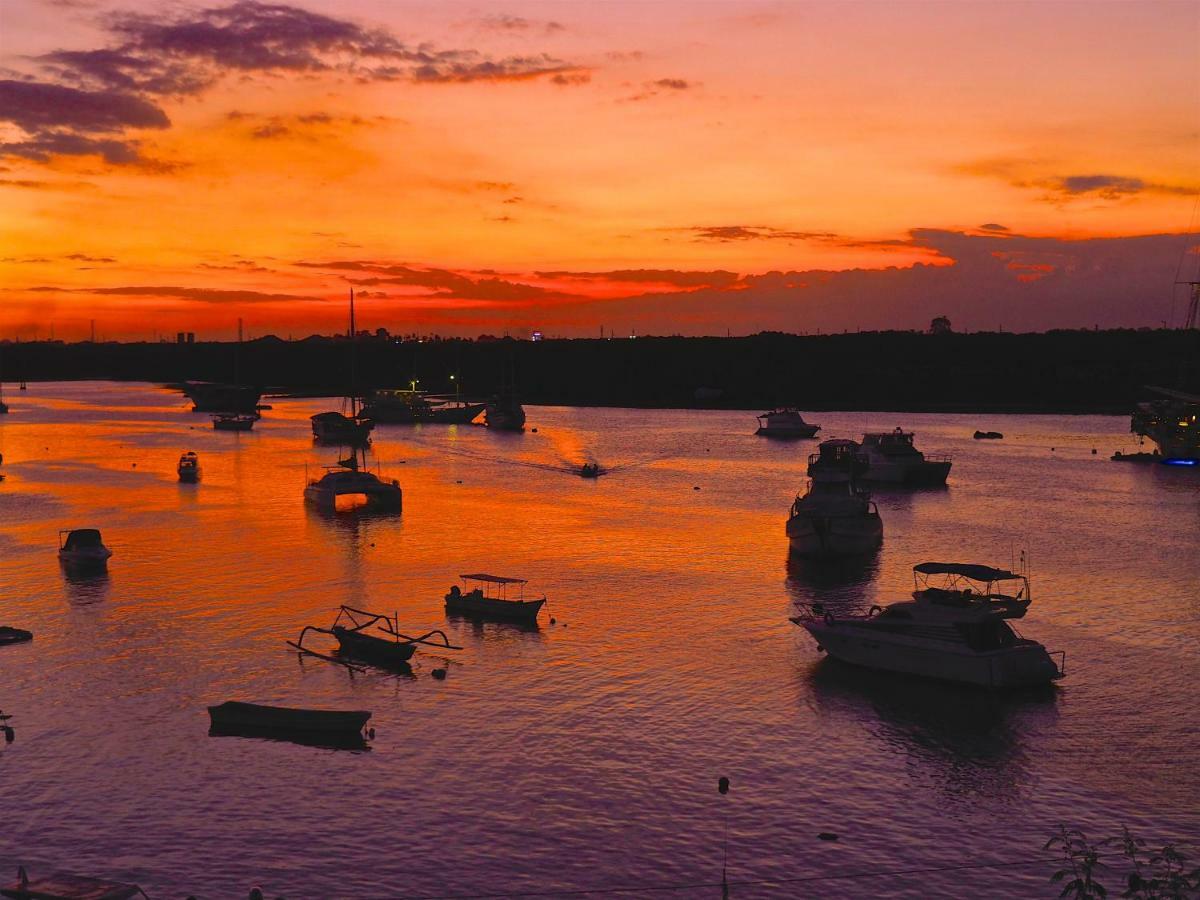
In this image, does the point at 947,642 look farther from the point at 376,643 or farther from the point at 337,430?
the point at 337,430

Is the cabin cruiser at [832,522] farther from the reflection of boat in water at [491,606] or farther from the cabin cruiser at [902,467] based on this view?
the cabin cruiser at [902,467]

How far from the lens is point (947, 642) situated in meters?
46.9

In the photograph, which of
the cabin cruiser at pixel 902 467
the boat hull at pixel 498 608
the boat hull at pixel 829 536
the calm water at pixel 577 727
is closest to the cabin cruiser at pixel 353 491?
the calm water at pixel 577 727

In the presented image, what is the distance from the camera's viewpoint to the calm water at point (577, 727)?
32625mm

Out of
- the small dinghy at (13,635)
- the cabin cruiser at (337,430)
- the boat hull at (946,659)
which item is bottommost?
the small dinghy at (13,635)

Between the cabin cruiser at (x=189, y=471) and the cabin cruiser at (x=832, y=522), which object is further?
the cabin cruiser at (x=189, y=471)

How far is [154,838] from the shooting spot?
33.3 m

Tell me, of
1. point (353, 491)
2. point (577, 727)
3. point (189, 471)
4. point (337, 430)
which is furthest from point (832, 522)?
point (337, 430)

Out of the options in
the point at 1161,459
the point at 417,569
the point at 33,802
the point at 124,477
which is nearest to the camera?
the point at 33,802

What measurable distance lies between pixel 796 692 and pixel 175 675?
90.3 feet

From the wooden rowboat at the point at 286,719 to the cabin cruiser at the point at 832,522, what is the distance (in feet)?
143

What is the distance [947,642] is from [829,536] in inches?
1223

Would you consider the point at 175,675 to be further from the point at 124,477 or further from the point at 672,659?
the point at 124,477

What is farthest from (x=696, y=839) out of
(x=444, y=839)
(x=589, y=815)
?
(x=444, y=839)
